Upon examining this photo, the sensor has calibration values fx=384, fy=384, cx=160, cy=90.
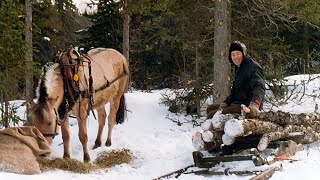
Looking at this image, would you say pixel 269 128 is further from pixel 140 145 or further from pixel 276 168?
pixel 140 145

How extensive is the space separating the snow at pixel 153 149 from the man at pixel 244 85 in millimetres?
911

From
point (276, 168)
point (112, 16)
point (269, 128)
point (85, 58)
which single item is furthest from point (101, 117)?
point (112, 16)

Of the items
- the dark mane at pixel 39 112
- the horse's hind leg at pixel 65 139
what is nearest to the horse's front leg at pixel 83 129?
the horse's hind leg at pixel 65 139

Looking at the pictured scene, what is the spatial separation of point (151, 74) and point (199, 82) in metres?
11.6

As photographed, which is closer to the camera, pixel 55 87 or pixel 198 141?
pixel 198 141

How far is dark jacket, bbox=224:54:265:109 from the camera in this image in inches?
232

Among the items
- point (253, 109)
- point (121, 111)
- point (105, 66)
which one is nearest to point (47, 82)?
point (105, 66)

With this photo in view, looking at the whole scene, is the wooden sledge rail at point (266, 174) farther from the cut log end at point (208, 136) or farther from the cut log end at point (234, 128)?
the cut log end at point (208, 136)

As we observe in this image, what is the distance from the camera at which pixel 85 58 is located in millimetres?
7582

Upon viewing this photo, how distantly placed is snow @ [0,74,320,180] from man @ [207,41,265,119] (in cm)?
91

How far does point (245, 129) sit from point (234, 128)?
190 mm

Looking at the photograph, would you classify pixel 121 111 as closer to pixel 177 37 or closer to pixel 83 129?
pixel 83 129

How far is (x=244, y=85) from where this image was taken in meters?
6.20

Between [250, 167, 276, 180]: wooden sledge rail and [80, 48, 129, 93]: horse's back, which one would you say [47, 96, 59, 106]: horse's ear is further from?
[250, 167, 276, 180]: wooden sledge rail
